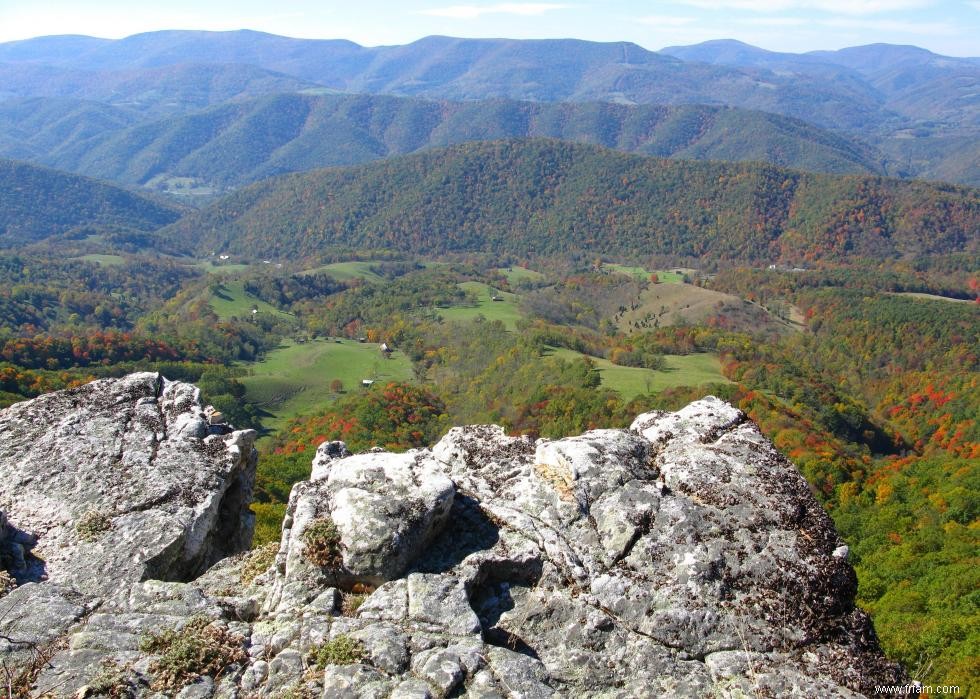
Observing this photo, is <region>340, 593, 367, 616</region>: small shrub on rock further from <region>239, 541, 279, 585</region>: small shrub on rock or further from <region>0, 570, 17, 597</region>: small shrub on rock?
<region>0, 570, 17, 597</region>: small shrub on rock

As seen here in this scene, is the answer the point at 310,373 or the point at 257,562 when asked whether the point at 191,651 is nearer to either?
the point at 257,562

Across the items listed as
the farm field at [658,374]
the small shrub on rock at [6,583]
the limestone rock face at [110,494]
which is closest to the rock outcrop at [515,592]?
the limestone rock face at [110,494]

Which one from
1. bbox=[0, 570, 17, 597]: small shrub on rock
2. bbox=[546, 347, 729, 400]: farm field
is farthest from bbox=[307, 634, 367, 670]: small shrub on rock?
bbox=[546, 347, 729, 400]: farm field

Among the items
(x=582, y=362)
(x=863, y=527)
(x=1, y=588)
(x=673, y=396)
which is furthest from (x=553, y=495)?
(x=582, y=362)

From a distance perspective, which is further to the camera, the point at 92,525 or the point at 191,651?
the point at 92,525

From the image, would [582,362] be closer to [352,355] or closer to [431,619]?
[352,355]

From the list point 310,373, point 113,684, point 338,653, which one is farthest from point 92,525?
point 310,373
